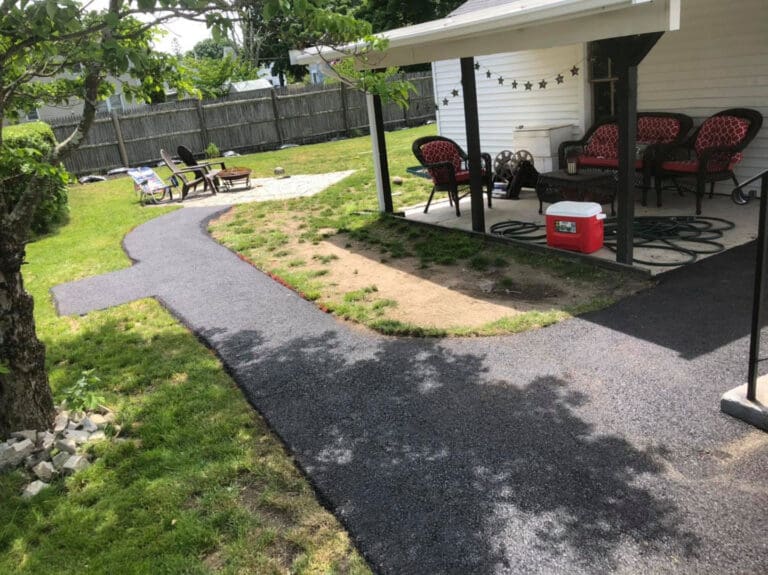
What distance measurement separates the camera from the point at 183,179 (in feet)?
40.8

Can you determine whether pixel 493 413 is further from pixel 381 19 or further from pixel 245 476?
pixel 381 19

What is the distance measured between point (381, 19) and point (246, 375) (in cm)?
2003

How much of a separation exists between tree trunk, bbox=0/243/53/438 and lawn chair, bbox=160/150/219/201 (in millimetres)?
9345

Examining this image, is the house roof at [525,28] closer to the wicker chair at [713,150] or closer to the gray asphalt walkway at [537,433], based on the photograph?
the gray asphalt walkway at [537,433]

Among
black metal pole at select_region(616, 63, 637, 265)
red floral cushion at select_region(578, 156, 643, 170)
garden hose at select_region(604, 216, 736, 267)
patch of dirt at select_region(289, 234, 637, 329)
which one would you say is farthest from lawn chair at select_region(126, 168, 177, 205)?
black metal pole at select_region(616, 63, 637, 265)

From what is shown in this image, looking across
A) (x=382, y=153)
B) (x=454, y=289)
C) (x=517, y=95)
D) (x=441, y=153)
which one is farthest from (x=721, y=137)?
(x=382, y=153)

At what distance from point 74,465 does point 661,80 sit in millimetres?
8070

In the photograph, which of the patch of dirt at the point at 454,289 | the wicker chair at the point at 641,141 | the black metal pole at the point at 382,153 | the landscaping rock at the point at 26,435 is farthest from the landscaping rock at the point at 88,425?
the wicker chair at the point at 641,141

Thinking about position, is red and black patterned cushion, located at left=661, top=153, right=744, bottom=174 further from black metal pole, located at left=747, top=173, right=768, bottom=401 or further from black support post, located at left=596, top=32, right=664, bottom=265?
black metal pole, located at left=747, top=173, right=768, bottom=401

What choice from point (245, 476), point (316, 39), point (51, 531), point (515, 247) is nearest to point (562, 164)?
point (515, 247)

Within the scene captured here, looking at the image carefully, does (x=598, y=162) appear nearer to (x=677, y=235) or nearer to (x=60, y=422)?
(x=677, y=235)

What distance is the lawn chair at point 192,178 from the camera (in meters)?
12.5

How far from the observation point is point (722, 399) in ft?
10.7

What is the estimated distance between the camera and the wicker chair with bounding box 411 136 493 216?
316 inches
